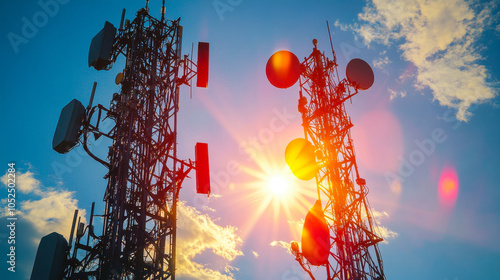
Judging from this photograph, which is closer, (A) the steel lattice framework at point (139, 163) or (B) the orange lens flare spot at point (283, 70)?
(A) the steel lattice framework at point (139, 163)

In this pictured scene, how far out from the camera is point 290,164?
2627 cm

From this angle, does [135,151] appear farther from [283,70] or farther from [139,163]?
[283,70]

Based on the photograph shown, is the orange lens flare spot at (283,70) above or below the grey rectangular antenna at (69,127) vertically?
above

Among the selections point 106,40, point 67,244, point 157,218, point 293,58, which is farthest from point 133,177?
point 293,58

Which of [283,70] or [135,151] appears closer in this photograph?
[135,151]

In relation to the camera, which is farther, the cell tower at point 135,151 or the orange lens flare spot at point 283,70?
the orange lens flare spot at point 283,70

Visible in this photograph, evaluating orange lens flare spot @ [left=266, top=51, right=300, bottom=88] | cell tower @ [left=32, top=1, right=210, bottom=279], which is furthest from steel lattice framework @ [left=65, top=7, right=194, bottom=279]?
orange lens flare spot @ [left=266, top=51, right=300, bottom=88]

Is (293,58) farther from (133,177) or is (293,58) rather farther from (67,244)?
(67,244)

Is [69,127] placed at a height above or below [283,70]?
below

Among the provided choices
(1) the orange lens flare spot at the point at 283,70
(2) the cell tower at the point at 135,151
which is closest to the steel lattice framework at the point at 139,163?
(2) the cell tower at the point at 135,151

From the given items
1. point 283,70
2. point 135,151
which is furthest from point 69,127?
point 283,70

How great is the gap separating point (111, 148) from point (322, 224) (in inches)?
535

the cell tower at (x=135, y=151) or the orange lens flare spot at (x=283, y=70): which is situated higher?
the orange lens flare spot at (x=283, y=70)

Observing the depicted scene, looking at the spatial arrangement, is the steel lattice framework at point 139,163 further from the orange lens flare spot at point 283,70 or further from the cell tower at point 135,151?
the orange lens flare spot at point 283,70
